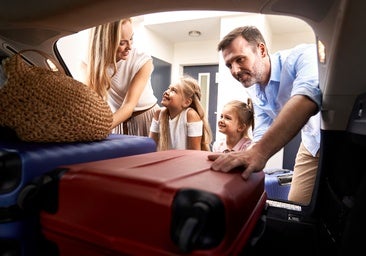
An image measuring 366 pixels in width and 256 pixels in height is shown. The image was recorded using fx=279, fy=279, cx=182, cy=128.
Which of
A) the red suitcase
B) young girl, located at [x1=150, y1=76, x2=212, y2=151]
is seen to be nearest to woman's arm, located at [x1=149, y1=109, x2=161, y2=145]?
young girl, located at [x1=150, y1=76, x2=212, y2=151]

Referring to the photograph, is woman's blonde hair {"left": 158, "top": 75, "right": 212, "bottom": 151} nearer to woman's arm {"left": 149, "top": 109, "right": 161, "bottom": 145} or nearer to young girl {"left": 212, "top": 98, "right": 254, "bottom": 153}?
woman's arm {"left": 149, "top": 109, "right": 161, "bottom": 145}

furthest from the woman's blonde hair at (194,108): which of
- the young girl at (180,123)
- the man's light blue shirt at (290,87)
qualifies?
the man's light blue shirt at (290,87)

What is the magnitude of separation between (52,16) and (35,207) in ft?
1.98

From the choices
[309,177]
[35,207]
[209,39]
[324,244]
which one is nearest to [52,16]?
[35,207]

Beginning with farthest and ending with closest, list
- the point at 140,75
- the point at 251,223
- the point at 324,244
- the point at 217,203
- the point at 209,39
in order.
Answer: the point at 209,39
the point at 140,75
the point at 324,244
the point at 251,223
the point at 217,203

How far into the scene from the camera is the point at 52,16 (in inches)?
31.9

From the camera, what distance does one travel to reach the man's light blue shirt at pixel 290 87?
2.44ft

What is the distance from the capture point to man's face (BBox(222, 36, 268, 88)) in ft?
4.16

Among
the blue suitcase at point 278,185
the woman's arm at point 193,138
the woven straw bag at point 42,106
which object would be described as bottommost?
the blue suitcase at point 278,185

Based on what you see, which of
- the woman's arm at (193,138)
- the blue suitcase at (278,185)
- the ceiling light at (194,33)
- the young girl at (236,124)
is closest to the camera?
the blue suitcase at (278,185)

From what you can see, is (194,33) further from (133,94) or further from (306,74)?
(306,74)

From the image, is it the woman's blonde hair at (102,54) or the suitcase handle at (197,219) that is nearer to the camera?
the suitcase handle at (197,219)

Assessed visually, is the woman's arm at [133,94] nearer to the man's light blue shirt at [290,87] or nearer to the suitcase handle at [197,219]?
the man's light blue shirt at [290,87]

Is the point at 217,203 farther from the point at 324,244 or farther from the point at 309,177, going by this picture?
the point at 309,177
